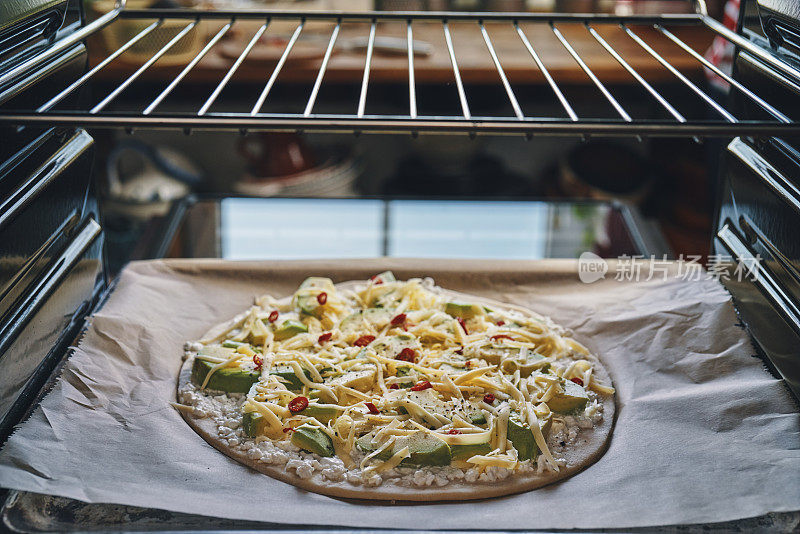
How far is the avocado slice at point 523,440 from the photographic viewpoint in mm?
1401

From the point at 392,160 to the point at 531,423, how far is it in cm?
278

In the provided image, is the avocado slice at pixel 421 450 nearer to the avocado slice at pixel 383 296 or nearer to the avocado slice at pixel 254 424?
the avocado slice at pixel 254 424

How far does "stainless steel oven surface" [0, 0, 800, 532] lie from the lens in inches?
46.6

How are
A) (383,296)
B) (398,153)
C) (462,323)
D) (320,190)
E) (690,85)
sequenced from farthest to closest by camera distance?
(398,153)
(320,190)
(383,296)
(462,323)
(690,85)

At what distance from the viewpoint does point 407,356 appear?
167 centimetres

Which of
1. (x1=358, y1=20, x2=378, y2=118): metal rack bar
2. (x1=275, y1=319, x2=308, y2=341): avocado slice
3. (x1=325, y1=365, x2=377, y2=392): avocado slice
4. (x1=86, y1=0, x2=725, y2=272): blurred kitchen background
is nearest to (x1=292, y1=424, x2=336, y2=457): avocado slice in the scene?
(x1=325, y1=365, x2=377, y2=392): avocado slice

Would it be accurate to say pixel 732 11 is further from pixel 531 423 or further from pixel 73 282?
pixel 73 282

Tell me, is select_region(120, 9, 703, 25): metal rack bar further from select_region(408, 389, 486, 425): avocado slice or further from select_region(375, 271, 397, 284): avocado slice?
select_region(408, 389, 486, 425): avocado slice

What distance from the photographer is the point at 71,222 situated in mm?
1671

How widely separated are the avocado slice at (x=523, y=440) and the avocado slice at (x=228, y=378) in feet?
1.76

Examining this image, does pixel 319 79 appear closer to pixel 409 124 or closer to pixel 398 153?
pixel 409 124

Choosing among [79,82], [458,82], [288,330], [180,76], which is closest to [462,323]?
[288,330]

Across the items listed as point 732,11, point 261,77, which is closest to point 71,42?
point 261,77

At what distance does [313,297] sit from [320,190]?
4.80 ft
